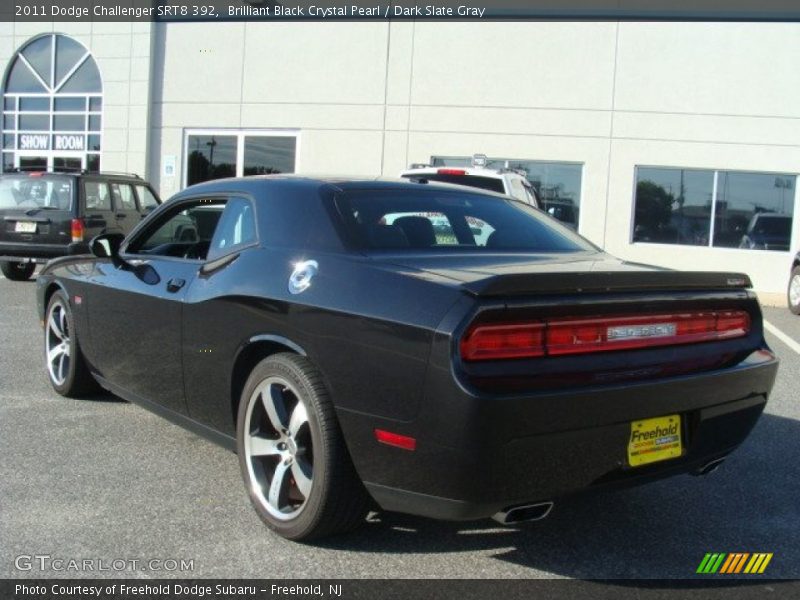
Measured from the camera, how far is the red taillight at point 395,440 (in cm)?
273

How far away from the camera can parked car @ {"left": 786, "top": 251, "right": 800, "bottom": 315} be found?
12117 millimetres

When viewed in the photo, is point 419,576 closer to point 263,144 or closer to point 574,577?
point 574,577

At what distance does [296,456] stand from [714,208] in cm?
1408

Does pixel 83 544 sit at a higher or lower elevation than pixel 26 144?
lower

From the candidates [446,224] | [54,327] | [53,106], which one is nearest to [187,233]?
[54,327]

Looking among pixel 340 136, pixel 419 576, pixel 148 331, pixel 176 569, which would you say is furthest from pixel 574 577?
pixel 340 136

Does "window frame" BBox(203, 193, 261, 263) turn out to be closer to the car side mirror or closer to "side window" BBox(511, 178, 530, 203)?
the car side mirror

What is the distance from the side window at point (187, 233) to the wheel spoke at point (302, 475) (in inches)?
58.9

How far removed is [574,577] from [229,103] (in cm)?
1621

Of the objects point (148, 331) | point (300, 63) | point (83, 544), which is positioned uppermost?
point (300, 63)

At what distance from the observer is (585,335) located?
9.36 ft

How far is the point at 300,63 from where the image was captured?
1709cm

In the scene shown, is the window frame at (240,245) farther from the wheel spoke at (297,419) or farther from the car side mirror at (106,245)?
the car side mirror at (106,245)

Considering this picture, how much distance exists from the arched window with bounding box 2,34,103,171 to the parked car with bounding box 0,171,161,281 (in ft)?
25.2
